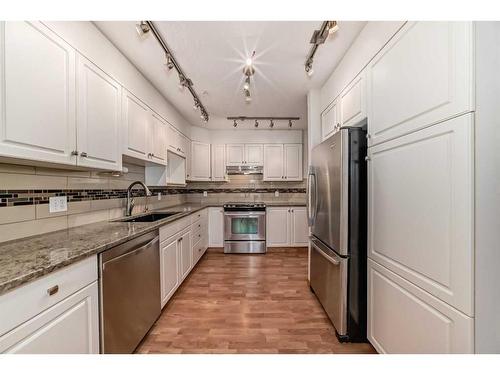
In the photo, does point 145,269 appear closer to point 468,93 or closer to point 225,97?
point 468,93

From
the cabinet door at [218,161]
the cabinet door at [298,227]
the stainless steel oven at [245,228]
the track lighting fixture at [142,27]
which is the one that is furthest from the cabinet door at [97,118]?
the cabinet door at [298,227]

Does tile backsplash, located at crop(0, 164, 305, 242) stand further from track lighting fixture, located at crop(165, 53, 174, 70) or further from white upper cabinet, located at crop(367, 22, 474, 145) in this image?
white upper cabinet, located at crop(367, 22, 474, 145)

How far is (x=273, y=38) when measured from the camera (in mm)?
1829

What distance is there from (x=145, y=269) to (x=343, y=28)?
7.76 feet

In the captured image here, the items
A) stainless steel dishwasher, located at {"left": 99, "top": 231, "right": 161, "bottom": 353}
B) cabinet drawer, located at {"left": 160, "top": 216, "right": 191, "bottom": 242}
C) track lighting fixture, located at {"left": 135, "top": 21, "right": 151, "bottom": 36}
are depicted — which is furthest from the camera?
cabinet drawer, located at {"left": 160, "top": 216, "right": 191, "bottom": 242}

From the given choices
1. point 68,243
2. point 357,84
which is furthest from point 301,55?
point 68,243

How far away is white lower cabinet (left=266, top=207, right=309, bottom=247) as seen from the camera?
14.2 ft

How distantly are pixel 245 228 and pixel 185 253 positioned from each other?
1.58m

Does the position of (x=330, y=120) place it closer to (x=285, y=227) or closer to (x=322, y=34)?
(x=322, y=34)

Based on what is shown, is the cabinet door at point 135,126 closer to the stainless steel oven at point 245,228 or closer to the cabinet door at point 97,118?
the cabinet door at point 97,118

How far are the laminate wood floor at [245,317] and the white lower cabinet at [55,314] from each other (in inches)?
29.0

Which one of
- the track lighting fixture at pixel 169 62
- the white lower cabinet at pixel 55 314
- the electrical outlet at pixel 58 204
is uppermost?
the track lighting fixture at pixel 169 62

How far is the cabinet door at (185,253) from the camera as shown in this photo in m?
2.65

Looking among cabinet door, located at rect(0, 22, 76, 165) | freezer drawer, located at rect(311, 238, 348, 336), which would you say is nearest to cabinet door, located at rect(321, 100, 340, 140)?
freezer drawer, located at rect(311, 238, 348, 336)
